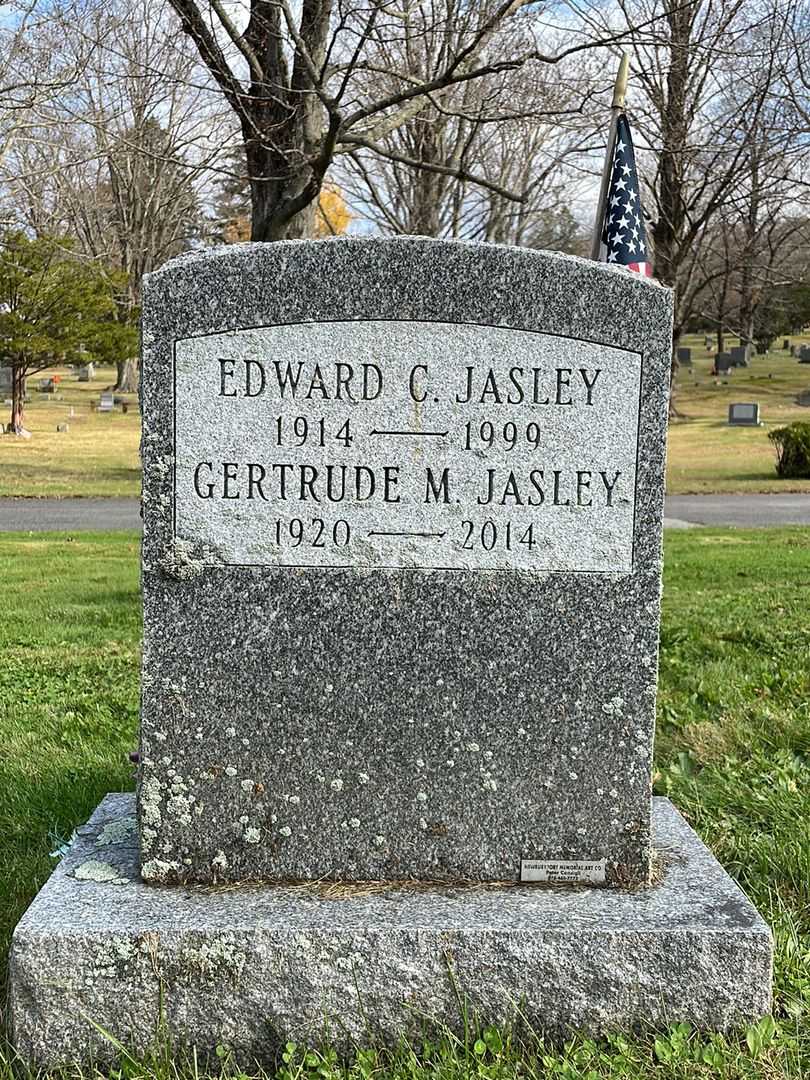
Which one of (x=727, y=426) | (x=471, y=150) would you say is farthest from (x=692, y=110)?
(x=727, y=426)

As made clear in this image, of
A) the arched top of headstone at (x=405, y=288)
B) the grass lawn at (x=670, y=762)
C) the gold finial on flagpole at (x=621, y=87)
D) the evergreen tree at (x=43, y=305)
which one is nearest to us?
the grass lawn at (x=670, y=762)

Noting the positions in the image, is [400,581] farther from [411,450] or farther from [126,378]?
[126,378]

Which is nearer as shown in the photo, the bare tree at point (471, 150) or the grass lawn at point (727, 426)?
the bare tree at point (471, 150)

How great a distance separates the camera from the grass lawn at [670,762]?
2389mm

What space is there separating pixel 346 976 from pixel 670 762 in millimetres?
2072

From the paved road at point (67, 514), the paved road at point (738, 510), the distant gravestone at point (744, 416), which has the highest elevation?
the distant gravestone at point (744, 416)

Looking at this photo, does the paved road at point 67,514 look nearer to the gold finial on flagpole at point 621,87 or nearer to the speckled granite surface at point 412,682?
the gold finial on flagpole at point 621,87

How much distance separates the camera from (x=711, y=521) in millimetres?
14555

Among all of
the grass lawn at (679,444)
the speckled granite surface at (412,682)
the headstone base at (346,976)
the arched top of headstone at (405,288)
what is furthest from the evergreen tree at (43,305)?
the headstone base at (346,976)

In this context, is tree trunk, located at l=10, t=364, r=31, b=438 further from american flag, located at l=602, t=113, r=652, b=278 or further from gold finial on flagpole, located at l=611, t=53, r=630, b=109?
american flag, located at l=602, t=113, r=652, b=278

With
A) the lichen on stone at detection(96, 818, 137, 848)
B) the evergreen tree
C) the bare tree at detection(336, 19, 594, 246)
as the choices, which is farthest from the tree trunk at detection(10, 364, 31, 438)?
the lichen on stone at detection(96, 818, 137, 848)

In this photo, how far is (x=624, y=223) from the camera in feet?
15.3

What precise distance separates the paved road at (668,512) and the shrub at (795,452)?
7.83 ft

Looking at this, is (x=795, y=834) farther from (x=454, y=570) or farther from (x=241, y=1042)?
(x=241, y=1042)
